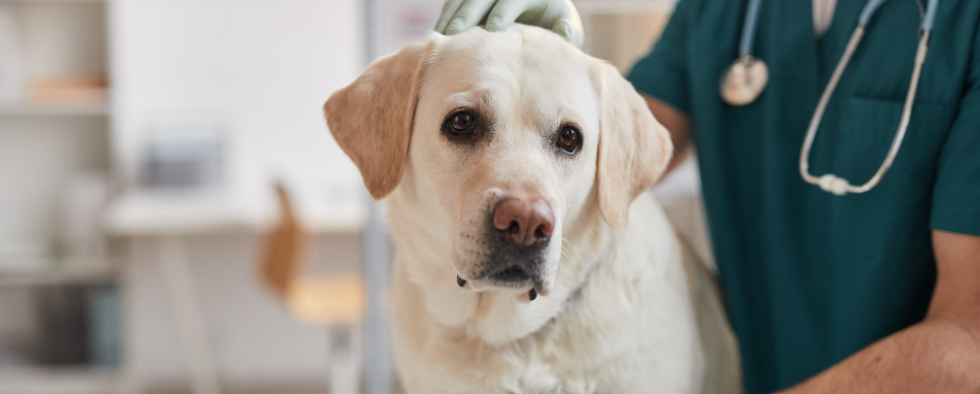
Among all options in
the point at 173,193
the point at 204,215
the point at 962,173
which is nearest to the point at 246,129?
the point at 173,193

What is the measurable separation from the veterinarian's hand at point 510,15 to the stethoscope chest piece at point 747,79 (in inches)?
11.3

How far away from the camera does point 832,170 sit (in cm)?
93

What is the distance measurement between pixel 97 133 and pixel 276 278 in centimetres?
154

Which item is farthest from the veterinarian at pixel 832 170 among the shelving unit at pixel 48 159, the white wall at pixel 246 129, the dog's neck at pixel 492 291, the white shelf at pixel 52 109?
the shelving unit at pixel 48 159

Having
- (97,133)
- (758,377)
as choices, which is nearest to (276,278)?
(97,133)

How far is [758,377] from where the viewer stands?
107 centimetres

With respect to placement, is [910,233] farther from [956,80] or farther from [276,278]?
[276,278]

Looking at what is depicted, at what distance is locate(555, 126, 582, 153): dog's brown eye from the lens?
79 centimetres

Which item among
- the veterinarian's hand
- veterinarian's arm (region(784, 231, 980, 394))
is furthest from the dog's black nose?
veterinarian's arm (region(784, 231, 980, 394))

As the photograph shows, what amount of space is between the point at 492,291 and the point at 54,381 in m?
3.38

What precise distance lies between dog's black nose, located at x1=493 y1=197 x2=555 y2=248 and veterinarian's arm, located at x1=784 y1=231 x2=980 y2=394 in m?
0.43

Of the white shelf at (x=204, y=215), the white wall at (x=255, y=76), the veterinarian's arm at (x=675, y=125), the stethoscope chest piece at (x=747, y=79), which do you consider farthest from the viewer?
the white wall at (x=255, y=76)

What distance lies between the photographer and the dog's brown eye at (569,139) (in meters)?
0.79

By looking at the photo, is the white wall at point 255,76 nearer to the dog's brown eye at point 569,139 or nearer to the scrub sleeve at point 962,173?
the dog's brown eye at point 569,139
